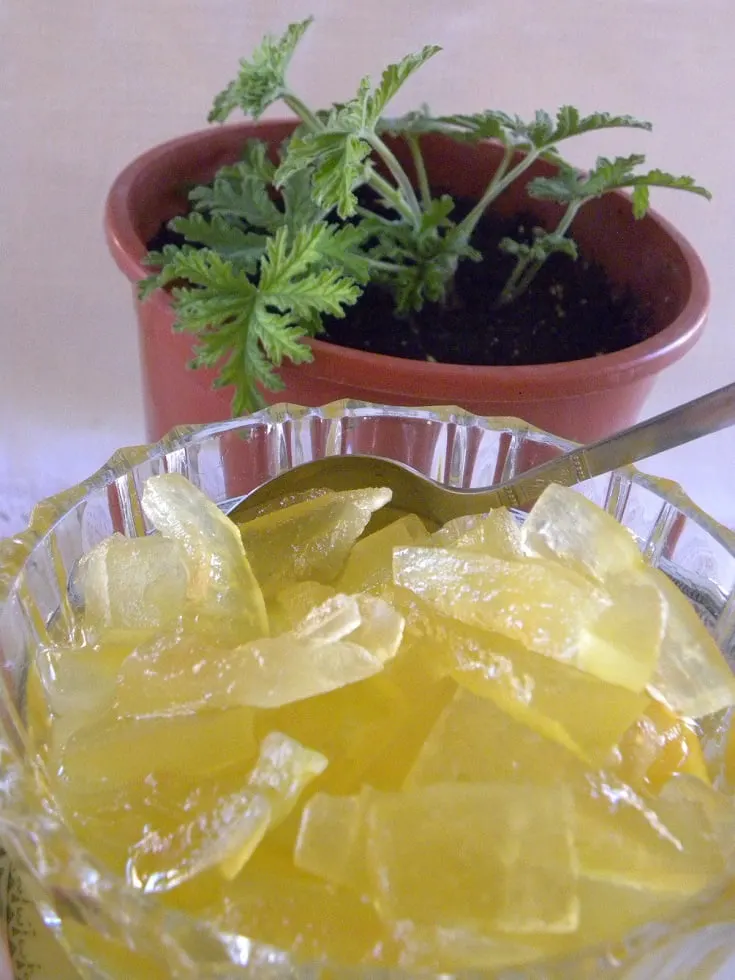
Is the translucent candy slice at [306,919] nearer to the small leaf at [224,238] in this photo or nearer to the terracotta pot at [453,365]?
the terracotta pot at [453,365]

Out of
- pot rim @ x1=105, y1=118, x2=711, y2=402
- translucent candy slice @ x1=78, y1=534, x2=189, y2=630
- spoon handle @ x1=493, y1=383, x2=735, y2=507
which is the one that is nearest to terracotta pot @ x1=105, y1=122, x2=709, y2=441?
pot rim @ x1=105, y1=118, x2=711, y2=402

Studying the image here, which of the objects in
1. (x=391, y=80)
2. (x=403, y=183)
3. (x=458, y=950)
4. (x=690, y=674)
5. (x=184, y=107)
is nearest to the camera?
(x=458, y=950)

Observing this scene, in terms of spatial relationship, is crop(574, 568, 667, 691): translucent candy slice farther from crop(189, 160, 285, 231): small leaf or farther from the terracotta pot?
crop(189, 160, 285, 231): small leaf

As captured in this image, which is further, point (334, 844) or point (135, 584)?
point (135, 584)

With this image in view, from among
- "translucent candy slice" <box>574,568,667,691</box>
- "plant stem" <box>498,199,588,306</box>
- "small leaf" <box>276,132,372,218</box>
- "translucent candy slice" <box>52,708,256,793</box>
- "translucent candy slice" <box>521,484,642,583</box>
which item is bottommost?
"translucent candy slice" <box>52,708,256,793</box>

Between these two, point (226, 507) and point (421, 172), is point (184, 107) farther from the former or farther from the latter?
point (226, 507)

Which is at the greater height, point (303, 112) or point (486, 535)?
point (303, 112)

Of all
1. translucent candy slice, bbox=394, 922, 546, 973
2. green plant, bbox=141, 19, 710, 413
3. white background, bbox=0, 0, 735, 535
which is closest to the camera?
translucent candy slice, bbox=394, 922, 546, 973

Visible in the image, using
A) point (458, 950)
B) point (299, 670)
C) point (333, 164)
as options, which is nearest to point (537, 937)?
point (458, 950)
